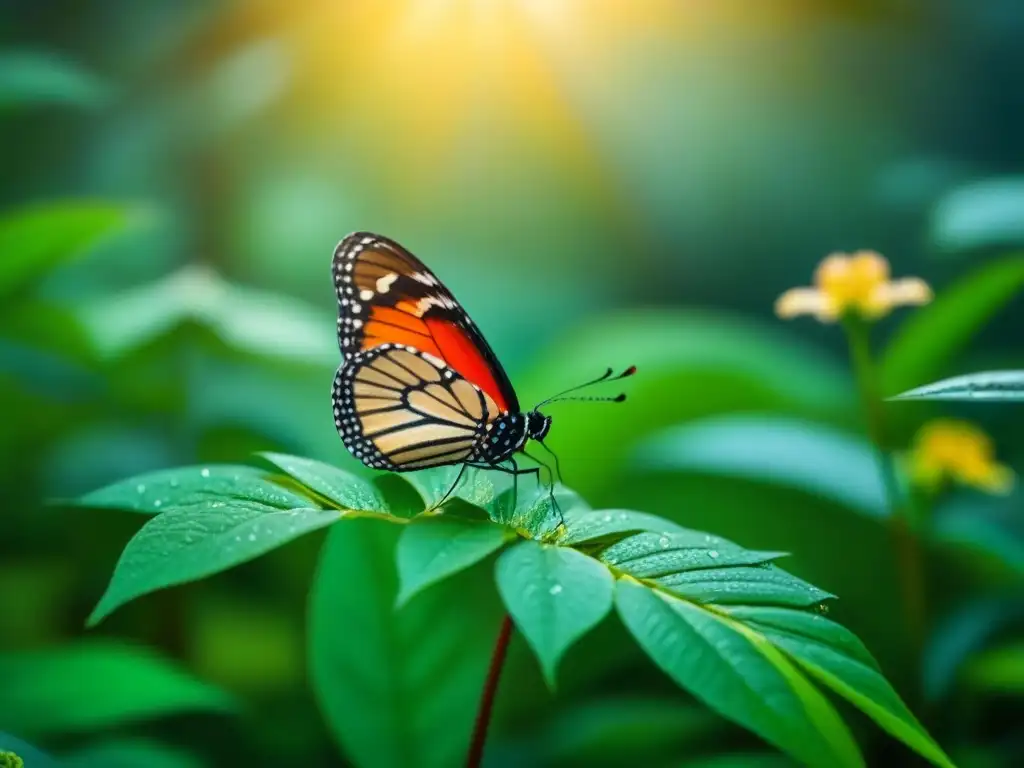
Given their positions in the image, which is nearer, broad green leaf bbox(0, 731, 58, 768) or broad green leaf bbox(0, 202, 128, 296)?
broad green leaf bbox(0, 731, 58, 768)

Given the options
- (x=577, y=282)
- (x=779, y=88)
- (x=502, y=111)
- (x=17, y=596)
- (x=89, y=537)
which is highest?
(x=779, y=88)

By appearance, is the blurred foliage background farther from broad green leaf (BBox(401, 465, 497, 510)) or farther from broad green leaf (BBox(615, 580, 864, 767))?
broad green leaf (BBox(615, 580, 864, 767))

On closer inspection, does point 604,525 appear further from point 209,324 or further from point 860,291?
point 209,324

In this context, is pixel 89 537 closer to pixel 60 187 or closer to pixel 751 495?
pixel 751 495

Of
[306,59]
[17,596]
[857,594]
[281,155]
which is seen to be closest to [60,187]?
[281,155]

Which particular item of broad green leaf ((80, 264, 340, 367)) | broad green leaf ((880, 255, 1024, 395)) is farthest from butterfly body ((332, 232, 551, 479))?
broad green leaf ((880, 255, 1024, 395))
